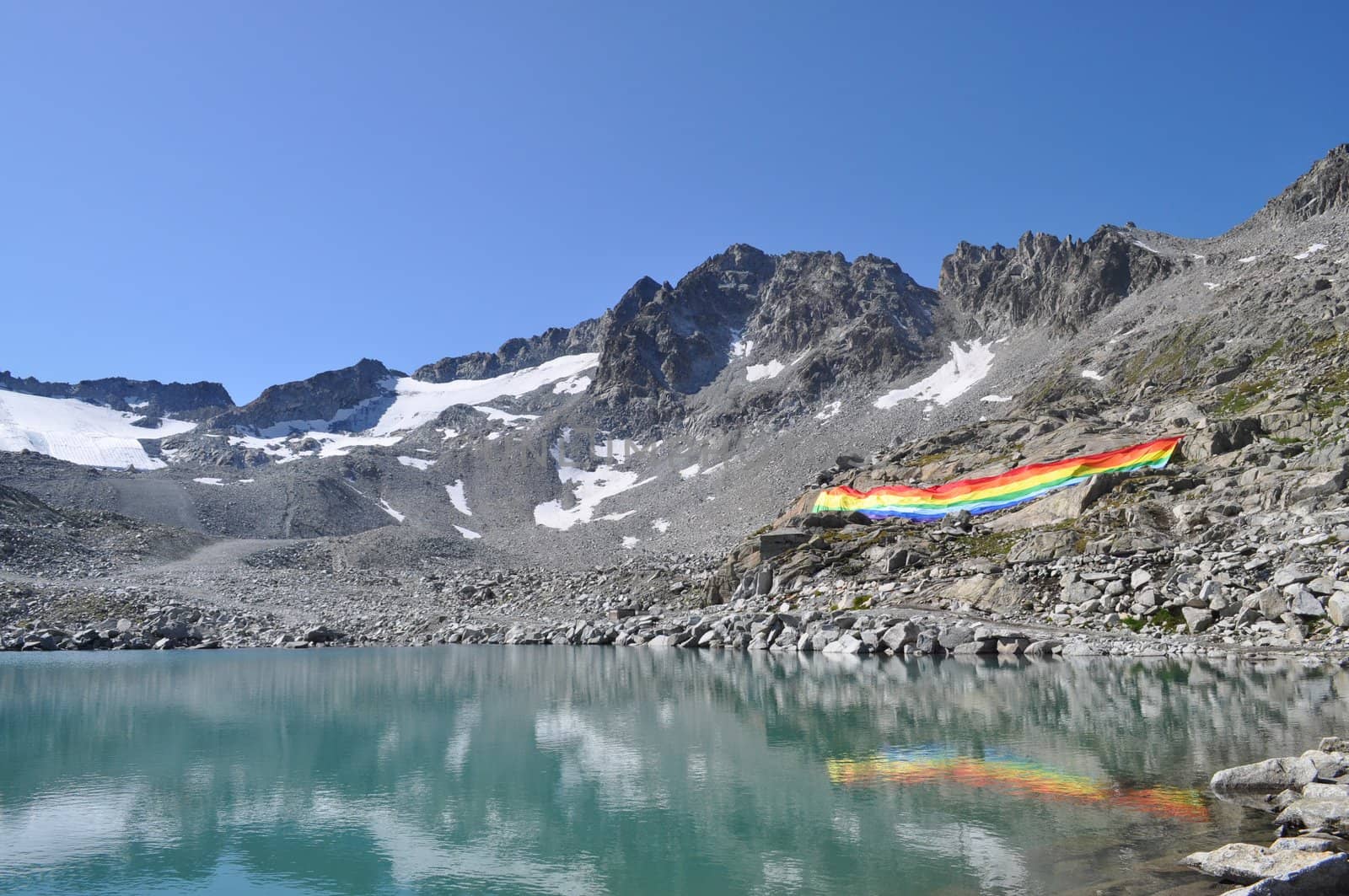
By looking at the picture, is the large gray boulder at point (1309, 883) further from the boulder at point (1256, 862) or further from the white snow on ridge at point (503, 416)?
the white snow on ridge at point (503, 416)

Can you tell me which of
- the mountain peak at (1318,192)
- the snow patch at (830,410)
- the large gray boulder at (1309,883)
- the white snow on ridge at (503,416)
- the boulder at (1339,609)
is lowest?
the large gray boulder at (1309,883)

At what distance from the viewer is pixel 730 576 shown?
172ft

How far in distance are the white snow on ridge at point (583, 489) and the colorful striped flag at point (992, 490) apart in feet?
218

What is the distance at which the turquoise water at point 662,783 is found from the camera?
980 cm

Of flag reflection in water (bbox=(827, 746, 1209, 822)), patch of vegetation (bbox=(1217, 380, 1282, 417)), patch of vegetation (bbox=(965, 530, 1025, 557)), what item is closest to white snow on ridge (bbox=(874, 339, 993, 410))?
patch of vegetation (bbox=(1217, 380, 1282, 417))

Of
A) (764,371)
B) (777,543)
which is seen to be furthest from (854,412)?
(777,543)

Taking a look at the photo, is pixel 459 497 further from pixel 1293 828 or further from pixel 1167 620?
pixel 1293 828

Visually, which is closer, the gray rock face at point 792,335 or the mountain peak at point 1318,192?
the mountain peak at point 1318,192

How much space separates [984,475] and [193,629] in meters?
53.7

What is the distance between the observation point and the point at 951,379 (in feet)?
410

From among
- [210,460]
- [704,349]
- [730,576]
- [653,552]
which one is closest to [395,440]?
[210,460]

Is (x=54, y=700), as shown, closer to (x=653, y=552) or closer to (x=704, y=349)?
(x=653, y=552)

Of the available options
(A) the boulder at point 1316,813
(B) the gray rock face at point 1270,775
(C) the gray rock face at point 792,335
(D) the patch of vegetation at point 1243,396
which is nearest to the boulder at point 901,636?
(B) the gray rock face at point 1270,775

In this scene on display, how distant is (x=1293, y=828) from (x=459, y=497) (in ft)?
457
